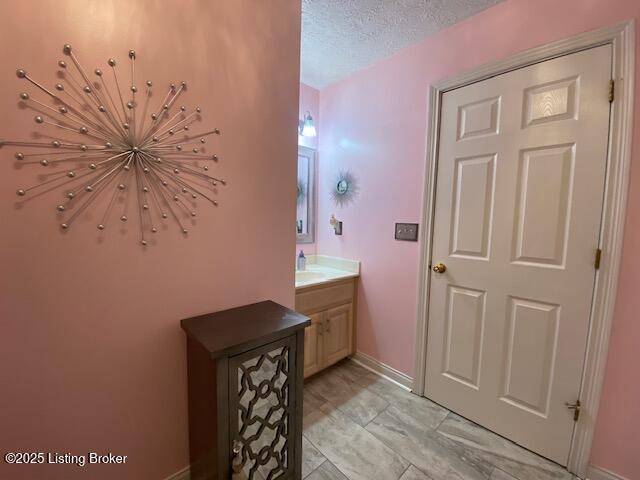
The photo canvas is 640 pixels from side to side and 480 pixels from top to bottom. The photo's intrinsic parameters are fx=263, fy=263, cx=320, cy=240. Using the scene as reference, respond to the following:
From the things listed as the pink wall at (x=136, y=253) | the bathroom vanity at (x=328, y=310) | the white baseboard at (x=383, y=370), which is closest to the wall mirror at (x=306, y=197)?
the bathroom vanity at (x=328, y=310)

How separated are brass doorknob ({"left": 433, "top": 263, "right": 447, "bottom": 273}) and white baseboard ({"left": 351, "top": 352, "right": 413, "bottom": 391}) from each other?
0.86 meters

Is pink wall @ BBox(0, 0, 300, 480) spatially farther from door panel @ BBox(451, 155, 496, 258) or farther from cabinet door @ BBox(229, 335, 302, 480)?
door panel @ BBox(451, 155, 496, 258)

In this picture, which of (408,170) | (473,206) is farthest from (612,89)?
(408,170)

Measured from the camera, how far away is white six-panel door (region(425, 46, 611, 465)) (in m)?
1.27

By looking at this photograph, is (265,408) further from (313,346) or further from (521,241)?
(521,241)

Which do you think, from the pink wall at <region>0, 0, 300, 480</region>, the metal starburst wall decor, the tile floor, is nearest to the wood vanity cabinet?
the tile floor

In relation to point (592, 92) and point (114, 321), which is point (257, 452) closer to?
point (114, 321)

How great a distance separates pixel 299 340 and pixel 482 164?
1438 mm

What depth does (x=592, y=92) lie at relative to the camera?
123 centimetres

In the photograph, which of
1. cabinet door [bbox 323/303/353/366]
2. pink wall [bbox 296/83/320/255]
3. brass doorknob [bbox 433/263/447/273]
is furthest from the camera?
pink wall [bbox 296/83/320/255]

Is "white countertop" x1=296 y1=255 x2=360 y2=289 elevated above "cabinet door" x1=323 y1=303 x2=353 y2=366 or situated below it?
above

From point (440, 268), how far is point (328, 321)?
0.92 meters

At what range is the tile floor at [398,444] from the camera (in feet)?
4.38

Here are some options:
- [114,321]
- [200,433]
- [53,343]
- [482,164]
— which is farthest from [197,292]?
[482,164]
